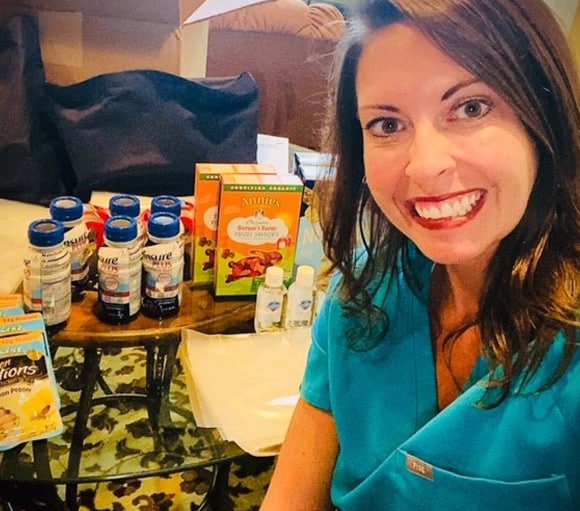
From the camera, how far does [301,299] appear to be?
1.27m

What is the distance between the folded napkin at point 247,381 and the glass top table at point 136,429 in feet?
0.08

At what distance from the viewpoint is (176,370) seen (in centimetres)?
143

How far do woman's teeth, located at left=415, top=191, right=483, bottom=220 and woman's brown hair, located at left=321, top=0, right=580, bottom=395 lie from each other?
0.08m

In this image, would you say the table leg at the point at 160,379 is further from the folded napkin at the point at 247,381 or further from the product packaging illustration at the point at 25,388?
the product packaging illustration at the point at 25,388

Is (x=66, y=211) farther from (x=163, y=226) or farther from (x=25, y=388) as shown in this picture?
(x=25, y=388)

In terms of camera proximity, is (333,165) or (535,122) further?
(333,165)

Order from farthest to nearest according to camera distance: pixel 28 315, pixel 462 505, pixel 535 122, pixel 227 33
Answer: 1. pixel 227 33
2. pixel 28 315
3. pixel 462 505
4. pixel 535 122

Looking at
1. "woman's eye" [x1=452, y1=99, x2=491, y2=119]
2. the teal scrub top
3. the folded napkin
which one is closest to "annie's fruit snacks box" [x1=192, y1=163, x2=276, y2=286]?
the folded napkin

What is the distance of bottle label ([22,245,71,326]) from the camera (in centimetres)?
108

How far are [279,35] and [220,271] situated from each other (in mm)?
1843

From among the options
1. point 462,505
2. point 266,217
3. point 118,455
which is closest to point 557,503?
point 462,505

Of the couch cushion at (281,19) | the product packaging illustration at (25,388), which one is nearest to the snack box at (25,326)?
the product packaging illustration at (25,388)

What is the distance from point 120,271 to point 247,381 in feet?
0.90

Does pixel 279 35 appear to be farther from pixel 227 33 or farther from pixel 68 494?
pixel 68 494
